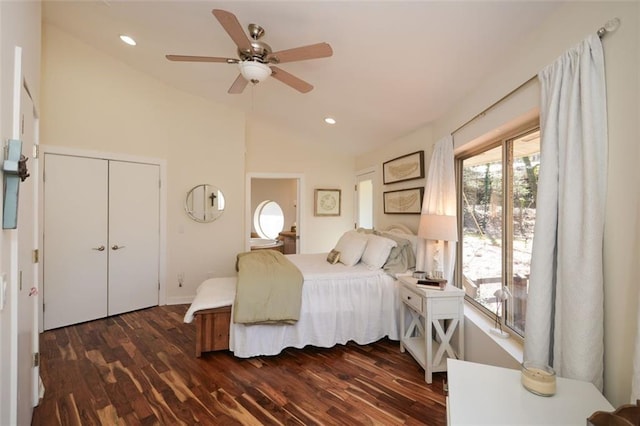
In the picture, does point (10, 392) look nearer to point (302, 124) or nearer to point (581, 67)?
point (581, 67)

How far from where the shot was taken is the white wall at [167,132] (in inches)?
128

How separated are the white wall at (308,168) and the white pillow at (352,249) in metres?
1.63

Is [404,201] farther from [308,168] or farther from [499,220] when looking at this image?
[308,168]

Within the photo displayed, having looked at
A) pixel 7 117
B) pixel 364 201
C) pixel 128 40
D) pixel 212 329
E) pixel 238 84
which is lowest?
pixel 212 329

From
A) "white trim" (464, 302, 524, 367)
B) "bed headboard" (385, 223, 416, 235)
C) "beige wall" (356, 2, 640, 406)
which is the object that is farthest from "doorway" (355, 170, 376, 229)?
"beige wall" (356, 2, 640, 406)

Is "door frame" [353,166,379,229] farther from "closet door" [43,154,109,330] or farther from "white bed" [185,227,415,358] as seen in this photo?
"closet door" [43,154,109,330]

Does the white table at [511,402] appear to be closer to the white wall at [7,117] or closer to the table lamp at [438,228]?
the table lamp at [438,228]

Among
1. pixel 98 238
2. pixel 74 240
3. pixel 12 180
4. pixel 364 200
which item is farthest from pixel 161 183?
pixel 364 200

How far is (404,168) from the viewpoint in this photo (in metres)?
3.58

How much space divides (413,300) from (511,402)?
1393 mm

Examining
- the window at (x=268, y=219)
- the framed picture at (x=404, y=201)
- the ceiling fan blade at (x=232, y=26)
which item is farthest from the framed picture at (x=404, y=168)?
the window at (x=268, y=219)

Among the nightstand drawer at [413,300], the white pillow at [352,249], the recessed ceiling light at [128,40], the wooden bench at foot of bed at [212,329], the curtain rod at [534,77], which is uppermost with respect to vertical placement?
the recessed ceiling light at [128,40]

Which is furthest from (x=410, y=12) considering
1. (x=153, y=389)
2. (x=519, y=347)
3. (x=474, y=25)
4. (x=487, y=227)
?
(x=153, y=389)

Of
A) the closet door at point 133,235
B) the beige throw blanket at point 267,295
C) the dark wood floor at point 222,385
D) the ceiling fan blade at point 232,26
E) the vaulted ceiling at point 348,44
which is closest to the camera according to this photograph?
the ceiling fan blade at point 232,26
